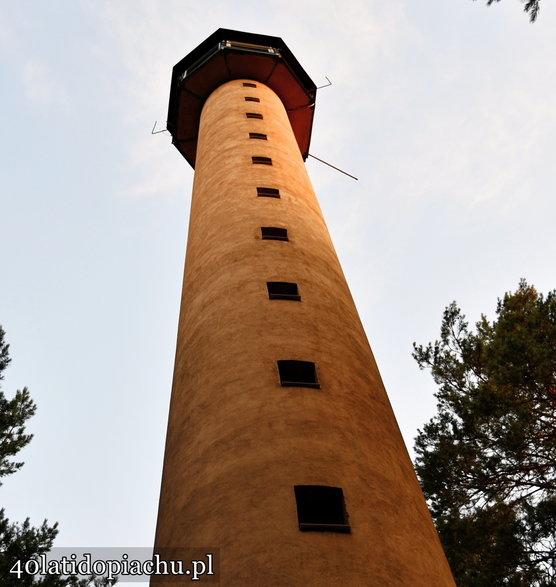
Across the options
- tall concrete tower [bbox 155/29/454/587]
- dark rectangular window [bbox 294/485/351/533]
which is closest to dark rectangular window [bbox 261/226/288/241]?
tall concrete tower [bbox 155/29/454/587]

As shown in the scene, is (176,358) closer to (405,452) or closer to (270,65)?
(405,452)

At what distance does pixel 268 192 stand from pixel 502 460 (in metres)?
9.50

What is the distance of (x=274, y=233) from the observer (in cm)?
1538

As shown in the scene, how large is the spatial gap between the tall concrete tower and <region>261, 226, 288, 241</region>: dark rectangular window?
36 millimetres

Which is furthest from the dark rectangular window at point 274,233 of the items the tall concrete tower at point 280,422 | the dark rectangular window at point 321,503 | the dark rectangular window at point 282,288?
the dark rectangular window at point 321,503

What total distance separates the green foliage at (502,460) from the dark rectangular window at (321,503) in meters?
7.81

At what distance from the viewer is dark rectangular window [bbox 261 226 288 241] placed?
49.5ft

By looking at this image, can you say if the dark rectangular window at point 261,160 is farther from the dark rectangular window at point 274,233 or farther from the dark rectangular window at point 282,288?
the dark rectangular window at point 282,288

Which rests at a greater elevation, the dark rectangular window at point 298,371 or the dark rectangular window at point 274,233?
the dark rectangular window at point 274,233

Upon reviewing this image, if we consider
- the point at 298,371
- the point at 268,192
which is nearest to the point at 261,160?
the point at 268,192

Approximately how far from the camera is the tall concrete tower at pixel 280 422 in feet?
25.8

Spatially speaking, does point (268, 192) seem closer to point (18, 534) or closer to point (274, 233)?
point (274, 233)

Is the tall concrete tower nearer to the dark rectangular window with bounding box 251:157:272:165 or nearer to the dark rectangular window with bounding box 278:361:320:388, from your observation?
the dark rectangular window with bounding box 278:361:320:388

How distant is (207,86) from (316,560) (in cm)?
2533
